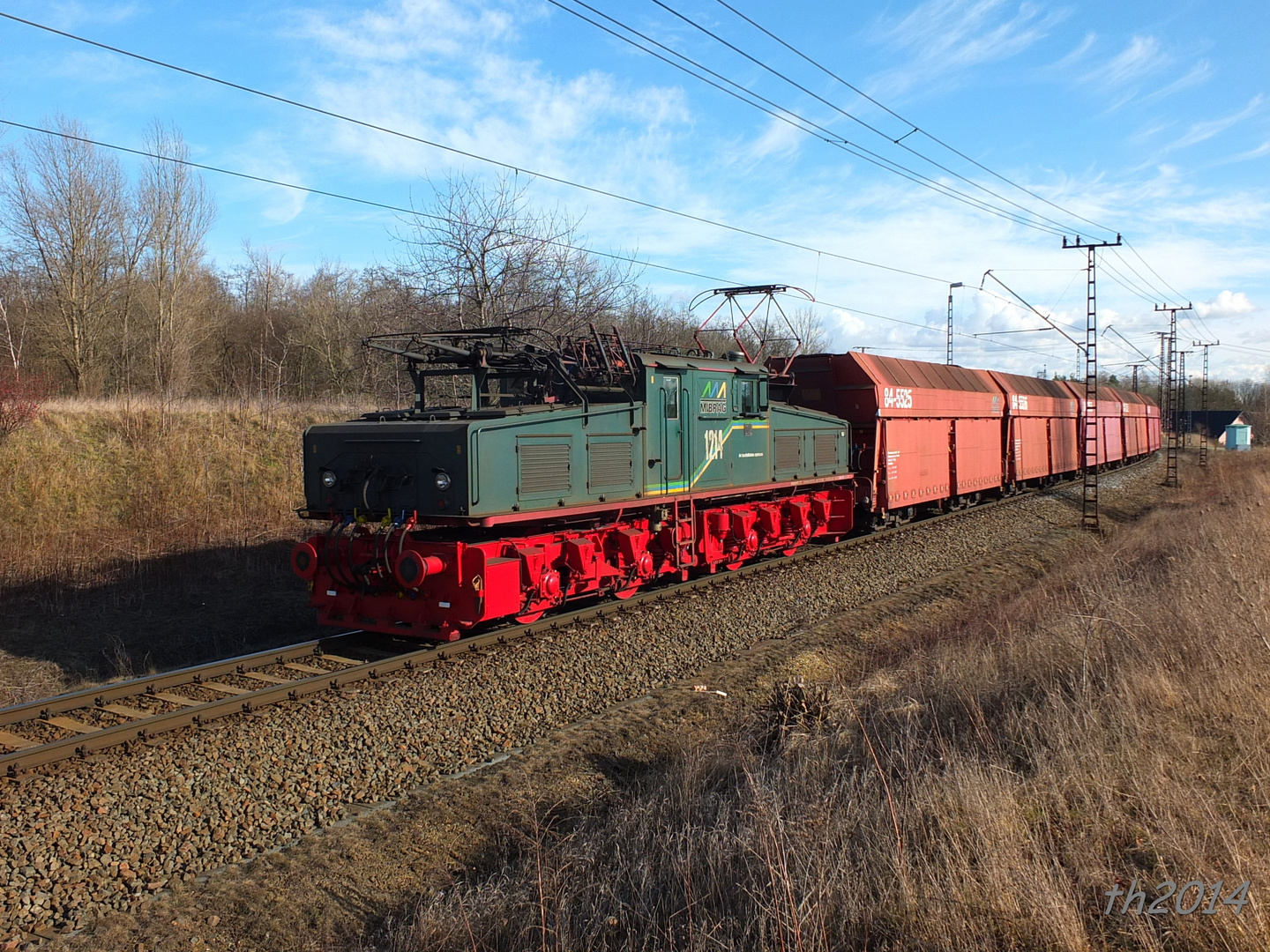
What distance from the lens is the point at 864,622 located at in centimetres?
1070

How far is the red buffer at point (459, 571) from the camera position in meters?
8.30

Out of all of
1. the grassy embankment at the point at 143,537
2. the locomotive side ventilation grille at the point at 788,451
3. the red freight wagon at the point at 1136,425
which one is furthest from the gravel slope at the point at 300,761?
the red freight wagon at the point at 1136,425

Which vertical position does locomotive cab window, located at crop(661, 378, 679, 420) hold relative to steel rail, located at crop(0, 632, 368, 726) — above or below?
above

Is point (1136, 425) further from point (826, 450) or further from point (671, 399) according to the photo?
point (671, 399)

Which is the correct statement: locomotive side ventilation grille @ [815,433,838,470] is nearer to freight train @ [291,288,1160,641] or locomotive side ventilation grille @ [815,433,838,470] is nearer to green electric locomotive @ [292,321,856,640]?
freight train @ [291,288,1160,641]

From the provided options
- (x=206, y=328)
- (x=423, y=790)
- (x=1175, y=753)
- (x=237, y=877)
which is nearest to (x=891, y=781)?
(x=1175, y=753)

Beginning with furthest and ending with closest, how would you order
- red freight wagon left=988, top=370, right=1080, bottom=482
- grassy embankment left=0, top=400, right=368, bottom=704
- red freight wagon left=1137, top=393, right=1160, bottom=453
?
1. red freight wagon left=1137, top=393, right=1160, bottom=453
2. red freight wagon left=988, top=370, right=1080, bottom=482
3. grassy embankment left=0, top=400, right=368, bottom=704

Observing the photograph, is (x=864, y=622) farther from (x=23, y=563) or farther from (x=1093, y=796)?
(x=23, y=563)

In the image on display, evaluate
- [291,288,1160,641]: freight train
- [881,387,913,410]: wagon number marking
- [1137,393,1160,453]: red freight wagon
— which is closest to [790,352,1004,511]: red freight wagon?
[881,387,913,410]: wagon number marking

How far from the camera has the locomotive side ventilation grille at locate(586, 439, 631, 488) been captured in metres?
9.66

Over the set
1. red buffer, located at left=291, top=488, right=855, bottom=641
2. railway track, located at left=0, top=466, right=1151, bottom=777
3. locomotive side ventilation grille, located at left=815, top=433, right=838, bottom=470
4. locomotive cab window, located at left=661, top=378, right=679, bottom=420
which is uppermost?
locomotive cab window, located at left=661, top=378, right=679, bottom=420

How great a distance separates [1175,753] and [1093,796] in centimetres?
82

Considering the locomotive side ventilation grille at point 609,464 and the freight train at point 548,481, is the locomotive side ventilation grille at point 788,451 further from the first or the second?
the locomotive side ventilation grille at point 609,464

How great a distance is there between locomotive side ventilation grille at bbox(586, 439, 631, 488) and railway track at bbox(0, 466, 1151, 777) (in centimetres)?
173
